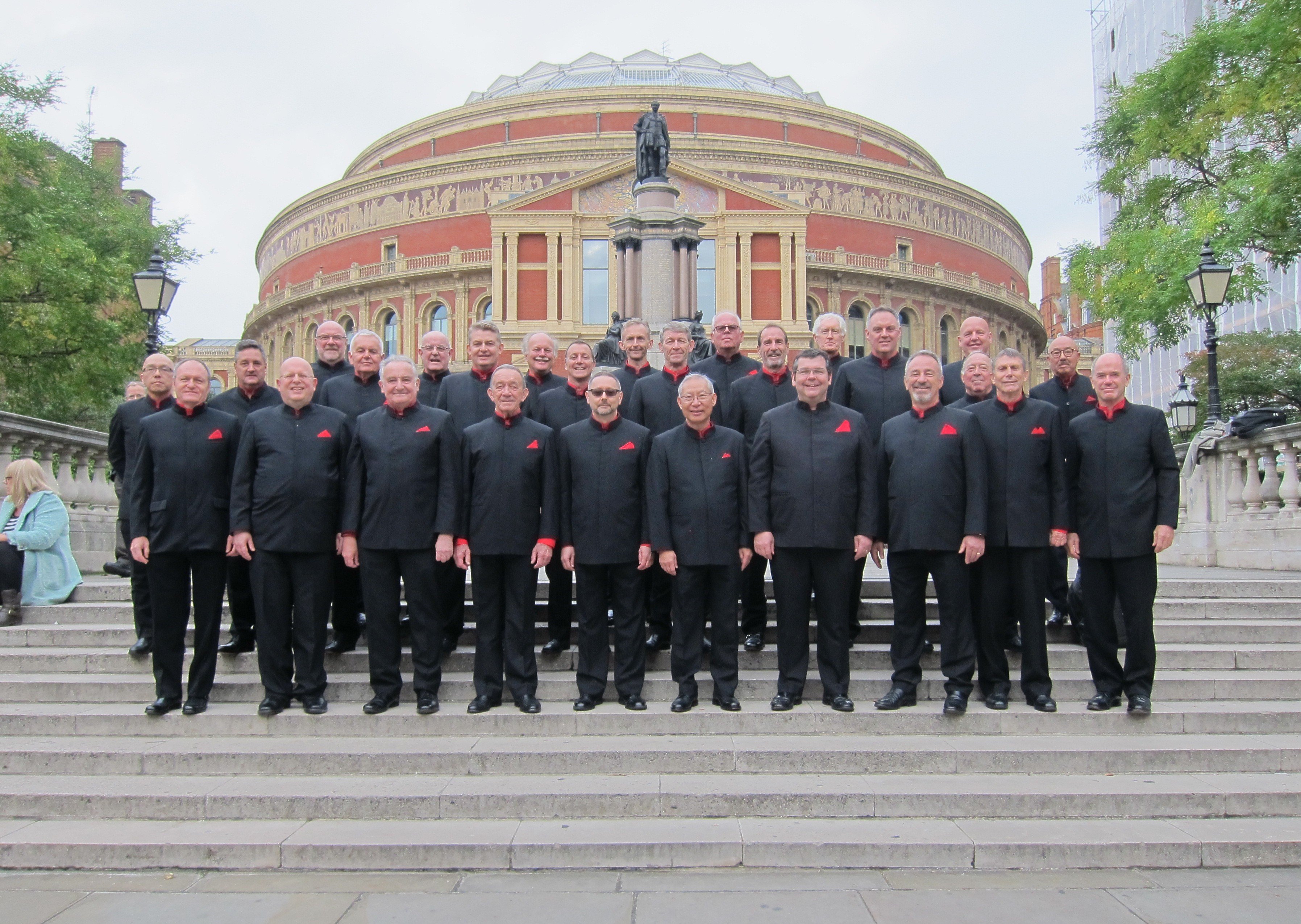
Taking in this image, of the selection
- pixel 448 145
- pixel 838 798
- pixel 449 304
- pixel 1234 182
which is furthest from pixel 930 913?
pixel 448 145

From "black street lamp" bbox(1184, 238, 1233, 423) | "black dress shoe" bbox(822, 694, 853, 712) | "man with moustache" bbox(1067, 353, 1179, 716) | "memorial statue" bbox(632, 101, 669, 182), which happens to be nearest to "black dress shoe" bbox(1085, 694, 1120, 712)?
"man with moustache" bbox(1067, 353, 1179, 716)

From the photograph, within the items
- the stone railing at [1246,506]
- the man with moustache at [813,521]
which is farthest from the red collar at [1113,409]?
the stone railing at [1246,506]

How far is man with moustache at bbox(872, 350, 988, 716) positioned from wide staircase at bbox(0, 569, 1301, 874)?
30 centimetres

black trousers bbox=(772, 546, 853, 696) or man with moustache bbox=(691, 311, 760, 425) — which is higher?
man with moustache bbox=(691, 311, 760, 425)

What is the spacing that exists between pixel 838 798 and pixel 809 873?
1.93 ft

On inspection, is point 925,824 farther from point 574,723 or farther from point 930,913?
point 574,723

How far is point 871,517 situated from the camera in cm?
638

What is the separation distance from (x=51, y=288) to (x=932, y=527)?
18.7 metres

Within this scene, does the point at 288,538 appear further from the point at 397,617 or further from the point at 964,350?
the point at 964,350

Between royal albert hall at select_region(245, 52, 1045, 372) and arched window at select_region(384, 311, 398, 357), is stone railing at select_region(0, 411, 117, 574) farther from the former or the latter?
arched window at select_region(384, 311, 398, 357)

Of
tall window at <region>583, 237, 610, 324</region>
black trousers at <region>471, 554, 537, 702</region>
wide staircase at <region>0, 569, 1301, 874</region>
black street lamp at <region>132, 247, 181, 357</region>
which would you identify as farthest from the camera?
tall window at <region>583, 237, 610, 324</region>

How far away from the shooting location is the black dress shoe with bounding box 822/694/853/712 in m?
6.08

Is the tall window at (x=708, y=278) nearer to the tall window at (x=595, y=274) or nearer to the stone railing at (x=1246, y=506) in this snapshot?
the tall window at (x=595, y=274)

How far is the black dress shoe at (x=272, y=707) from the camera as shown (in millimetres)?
6156
